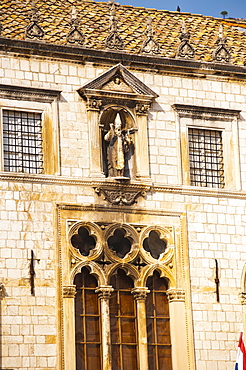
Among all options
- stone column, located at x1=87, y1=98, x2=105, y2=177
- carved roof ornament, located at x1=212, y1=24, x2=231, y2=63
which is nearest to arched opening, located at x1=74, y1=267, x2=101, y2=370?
stone column, located at x1=87, y1=98, x2=105, y2=177

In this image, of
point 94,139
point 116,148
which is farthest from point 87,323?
point 94,139

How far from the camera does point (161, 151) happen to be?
105 feet

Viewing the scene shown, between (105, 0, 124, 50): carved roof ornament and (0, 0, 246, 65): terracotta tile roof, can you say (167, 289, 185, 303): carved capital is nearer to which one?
(0, 0, 246, 65): terracotta tile roof

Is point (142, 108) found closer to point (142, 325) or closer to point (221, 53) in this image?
point (221, 53)

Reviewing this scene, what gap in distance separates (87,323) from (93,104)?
Result: 17.5 feet

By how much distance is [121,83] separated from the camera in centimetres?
3209

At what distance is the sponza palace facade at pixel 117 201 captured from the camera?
1179 inches

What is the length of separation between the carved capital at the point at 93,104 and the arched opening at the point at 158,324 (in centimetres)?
424

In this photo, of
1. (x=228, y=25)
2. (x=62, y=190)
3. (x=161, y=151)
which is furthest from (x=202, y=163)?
(x=228, y=25)

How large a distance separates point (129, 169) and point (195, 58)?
12.7 feet

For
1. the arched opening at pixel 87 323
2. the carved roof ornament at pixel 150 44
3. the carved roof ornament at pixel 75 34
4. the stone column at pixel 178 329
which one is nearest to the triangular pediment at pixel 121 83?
the carved roof ornament at pixel 150 44

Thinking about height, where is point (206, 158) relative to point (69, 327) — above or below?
above

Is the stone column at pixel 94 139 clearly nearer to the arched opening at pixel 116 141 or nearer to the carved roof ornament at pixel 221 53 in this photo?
the arched opening at pixel 116 141

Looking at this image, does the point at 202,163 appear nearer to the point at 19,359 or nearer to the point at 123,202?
the point at 123,202
